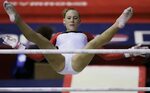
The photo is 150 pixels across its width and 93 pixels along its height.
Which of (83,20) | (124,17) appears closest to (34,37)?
(124,17)

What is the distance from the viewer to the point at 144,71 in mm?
3977

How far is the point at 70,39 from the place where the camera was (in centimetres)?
308

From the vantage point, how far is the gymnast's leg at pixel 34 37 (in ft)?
8.41

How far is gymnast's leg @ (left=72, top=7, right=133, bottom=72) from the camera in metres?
2.63

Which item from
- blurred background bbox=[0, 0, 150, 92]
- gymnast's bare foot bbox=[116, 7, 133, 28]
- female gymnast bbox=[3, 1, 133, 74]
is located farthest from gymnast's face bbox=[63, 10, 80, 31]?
blurred background bbox=[0, 0, 150, 92]

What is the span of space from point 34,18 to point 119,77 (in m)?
0.94

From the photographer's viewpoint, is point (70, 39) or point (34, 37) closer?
point (34, 37)

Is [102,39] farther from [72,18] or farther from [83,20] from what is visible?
[83,20]

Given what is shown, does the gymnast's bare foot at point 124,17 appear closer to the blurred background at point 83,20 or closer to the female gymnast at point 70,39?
the female gymnast at point 70,39

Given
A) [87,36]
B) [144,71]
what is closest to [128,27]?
[144,71]

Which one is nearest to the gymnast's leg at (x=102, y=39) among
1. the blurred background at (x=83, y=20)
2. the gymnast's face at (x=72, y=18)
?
the gymnast's face at (x=72, y=18)

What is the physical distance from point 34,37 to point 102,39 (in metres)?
0.39

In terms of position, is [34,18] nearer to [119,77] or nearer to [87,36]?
[119,77]

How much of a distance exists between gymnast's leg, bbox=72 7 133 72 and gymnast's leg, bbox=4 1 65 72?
0.31 ft
